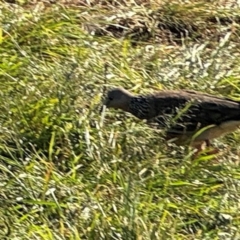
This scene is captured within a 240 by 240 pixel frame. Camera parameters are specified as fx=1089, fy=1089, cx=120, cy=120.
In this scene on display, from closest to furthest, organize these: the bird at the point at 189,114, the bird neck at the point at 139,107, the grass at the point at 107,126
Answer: the grass at the point at 107,126 → the bird at the point at 189,114 → the bird neck at the point at 139,107

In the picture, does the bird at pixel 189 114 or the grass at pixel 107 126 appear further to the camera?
the bird at pixel 189 114

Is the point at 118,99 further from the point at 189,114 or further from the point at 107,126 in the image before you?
the point at 189,114

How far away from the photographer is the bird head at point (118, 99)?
6.92 meters

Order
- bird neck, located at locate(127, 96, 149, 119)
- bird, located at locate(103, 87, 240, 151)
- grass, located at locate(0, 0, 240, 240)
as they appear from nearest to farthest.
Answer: grass, located at locate(0, 0, 240, 240)
bird, located at locate(103, 87, 240, 151)
bird neck, located at locate(127, 96, 149, 119)

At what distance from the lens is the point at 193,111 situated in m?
6.73

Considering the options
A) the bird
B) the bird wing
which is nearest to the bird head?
the bird

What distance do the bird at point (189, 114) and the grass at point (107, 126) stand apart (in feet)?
0.29

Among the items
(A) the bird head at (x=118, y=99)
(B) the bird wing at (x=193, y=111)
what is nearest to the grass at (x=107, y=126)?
(A) the bird head at (x=118, y=99)

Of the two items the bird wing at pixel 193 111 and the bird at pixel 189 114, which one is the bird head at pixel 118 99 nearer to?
the bird at pixel 189 114

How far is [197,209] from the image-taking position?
5879 millimetres

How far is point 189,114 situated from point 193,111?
0.03 metres

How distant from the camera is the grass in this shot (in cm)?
560

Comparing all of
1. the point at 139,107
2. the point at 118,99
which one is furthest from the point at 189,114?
the point at 118,99

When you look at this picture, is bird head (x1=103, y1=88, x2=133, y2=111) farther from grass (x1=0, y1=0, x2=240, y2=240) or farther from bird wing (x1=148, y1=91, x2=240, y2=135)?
bird wing (x1=148, y1=91, x2=240, y2=135)
